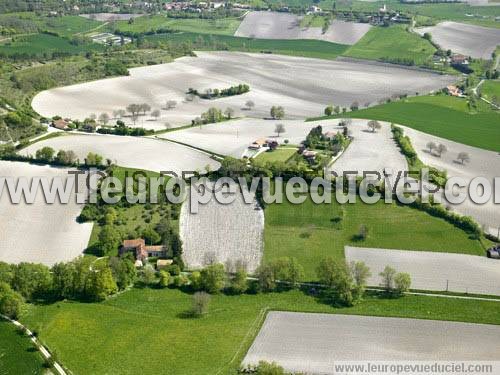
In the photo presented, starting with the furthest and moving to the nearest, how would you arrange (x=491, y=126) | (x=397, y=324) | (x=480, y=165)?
(x=491, y=126) → (x=480, y=165) → (x=397, y=324)

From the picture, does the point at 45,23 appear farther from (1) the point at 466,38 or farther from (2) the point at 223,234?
(2) the point at 223,234

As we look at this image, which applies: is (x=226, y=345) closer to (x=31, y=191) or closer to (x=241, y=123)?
(x=31, y=191)

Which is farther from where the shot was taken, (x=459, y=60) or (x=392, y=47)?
(x=392, y=47)

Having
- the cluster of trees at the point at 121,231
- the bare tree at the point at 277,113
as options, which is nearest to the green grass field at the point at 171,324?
the cluster of trees at the point at 121,231

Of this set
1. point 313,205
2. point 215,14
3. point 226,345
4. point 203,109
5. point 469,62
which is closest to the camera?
point 226,345

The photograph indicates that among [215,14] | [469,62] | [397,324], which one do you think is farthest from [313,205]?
[215,14]

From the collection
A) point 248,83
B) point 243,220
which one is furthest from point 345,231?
point 248,83

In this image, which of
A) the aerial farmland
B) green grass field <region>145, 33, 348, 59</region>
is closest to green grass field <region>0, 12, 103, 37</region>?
green grass field <region>145, 33, 348, 59</region>
